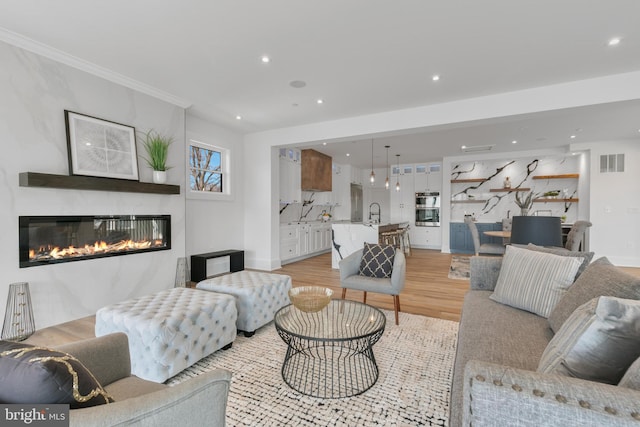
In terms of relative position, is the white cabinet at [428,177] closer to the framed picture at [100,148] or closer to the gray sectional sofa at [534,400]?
the framed picture at [100,148]

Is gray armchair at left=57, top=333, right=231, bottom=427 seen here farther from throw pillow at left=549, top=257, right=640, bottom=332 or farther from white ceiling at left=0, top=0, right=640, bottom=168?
white ceiling at left=0, top=0, right=640, bottom=168

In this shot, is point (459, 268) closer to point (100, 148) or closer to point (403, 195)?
point (403, 195)

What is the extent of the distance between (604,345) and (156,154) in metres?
4.34

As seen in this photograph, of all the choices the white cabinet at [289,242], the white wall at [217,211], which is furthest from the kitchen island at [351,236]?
the white wall at [217,211]

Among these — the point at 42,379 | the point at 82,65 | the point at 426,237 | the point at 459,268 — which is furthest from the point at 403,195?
the point at 42,379

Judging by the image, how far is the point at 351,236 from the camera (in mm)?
5582

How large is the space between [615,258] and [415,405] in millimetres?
7081

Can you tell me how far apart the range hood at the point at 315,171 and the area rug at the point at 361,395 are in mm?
4803

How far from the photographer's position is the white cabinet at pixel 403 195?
8914mm

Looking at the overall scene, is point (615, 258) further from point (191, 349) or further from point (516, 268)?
point (191, 349)

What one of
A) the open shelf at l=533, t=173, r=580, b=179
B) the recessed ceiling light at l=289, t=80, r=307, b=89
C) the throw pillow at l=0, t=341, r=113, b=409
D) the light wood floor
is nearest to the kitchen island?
the light wood floor

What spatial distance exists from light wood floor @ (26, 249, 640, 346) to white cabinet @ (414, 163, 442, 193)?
8.21 feet

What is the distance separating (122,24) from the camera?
2.52 m

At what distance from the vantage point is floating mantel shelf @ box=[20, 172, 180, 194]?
2742mm
